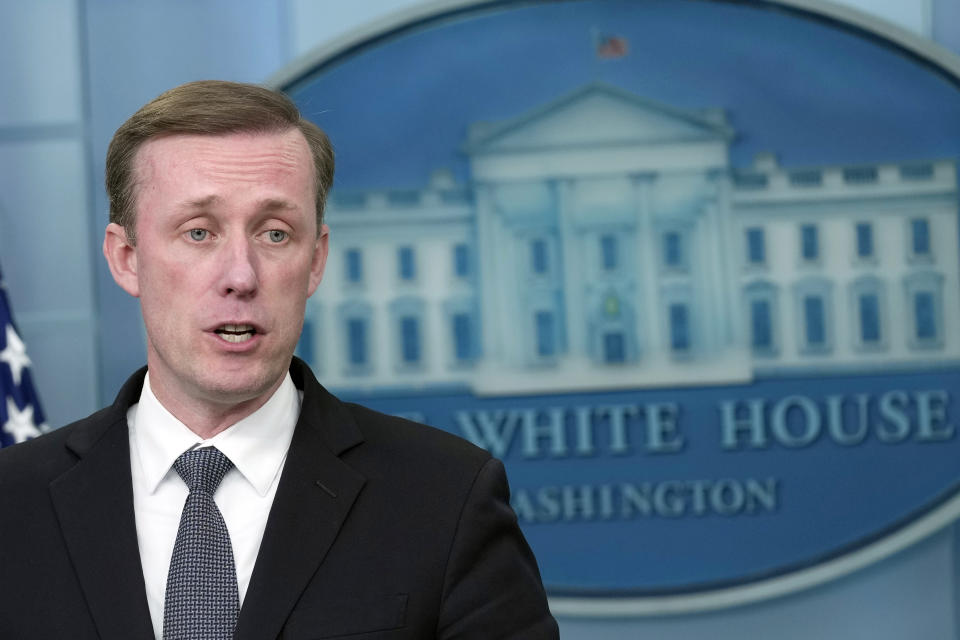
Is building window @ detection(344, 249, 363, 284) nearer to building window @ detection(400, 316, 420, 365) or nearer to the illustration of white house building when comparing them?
the illustration of white house building

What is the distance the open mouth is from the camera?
1.10 meters

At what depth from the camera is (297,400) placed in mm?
1249

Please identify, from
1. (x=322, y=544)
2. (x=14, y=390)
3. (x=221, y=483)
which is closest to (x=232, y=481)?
(x=221, y=483)

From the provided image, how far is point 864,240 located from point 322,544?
1849mm

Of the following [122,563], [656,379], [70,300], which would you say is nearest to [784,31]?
[656,379]

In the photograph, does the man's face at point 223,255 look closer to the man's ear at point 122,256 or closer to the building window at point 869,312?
the man's ear at point 122,256

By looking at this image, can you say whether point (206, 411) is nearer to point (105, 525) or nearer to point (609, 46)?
point (105, 525)

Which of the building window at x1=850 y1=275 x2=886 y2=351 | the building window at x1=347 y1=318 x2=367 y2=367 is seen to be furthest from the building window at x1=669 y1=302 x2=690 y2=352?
the building window at x1=347 y1=318 x2=367 y2=367

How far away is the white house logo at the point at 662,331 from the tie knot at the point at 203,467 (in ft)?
5.01

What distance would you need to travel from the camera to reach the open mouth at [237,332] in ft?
3.62

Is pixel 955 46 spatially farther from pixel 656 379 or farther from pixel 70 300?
pixel 70 300

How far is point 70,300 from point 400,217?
2.60 feet

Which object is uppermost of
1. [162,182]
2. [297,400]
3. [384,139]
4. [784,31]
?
[784,31]

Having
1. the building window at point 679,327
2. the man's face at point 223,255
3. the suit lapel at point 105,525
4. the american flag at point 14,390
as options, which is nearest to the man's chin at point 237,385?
the man's face at point 223,255
